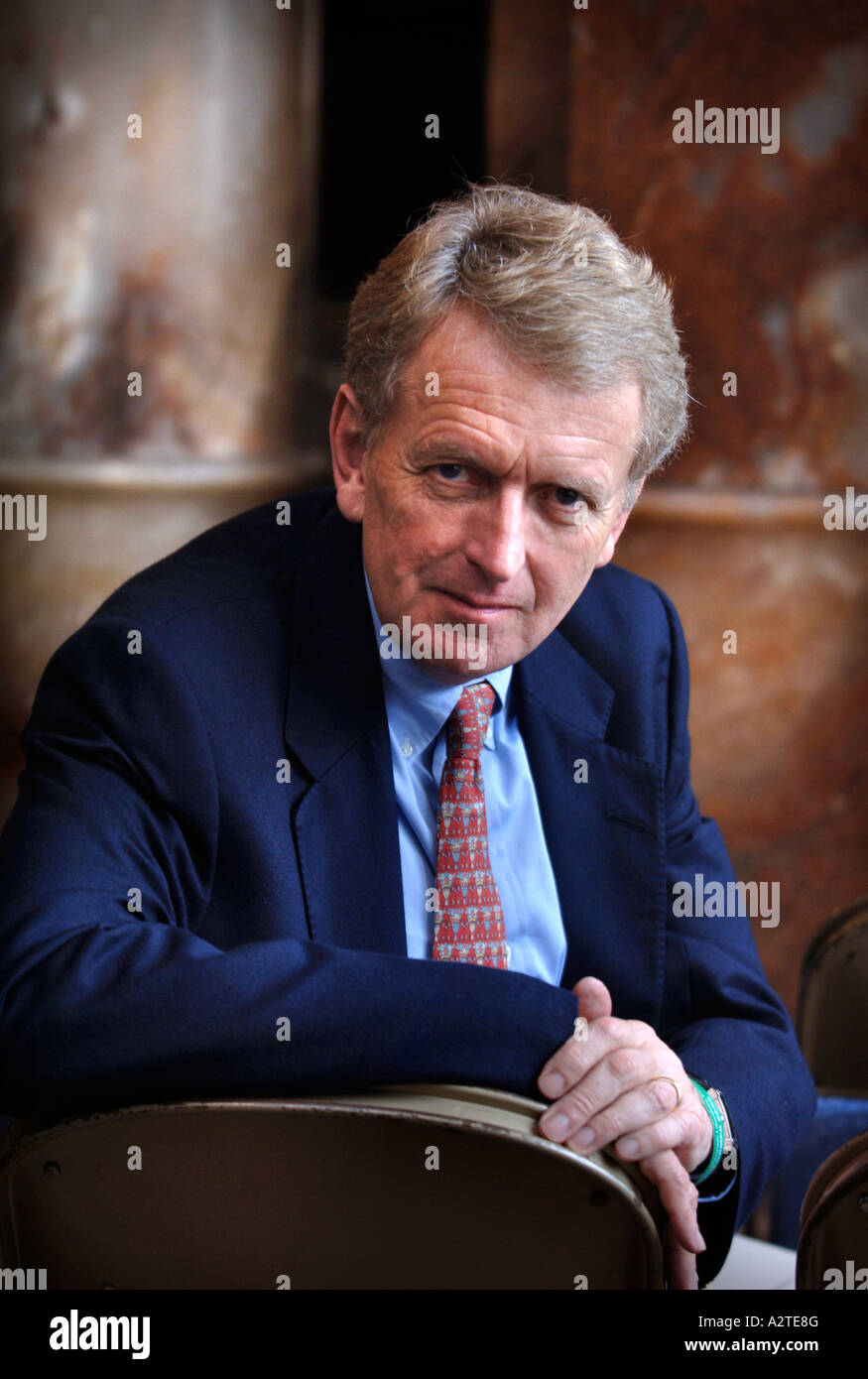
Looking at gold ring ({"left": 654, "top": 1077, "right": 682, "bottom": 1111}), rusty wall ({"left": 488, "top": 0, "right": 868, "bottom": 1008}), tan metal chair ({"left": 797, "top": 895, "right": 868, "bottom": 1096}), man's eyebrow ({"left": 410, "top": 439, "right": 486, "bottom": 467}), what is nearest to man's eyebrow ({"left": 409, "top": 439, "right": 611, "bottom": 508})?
man's eyebrow ({"left": 410, "top": 439, "right": 486, "bottom": 467})

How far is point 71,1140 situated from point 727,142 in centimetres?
245

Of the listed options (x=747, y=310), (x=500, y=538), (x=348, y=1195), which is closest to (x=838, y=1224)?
(x=348, y=1195)

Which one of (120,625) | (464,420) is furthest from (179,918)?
(464,420)

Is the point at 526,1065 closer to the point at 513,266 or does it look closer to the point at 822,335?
the point at 513,266

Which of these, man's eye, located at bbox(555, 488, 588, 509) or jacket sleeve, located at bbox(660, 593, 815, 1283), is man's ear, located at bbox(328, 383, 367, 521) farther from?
jacket sleeve, located at bbox(660, 593, 815, 1283)

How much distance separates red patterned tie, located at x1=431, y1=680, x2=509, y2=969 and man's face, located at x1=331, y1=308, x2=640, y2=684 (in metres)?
0.10

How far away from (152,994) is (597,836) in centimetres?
62

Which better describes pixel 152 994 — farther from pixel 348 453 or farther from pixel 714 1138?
pixel 348 453

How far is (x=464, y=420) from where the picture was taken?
1257 mm

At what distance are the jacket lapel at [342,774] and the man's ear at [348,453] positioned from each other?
0.08 meters

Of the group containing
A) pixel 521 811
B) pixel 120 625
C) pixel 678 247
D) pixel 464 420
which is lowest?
pixel 521 811

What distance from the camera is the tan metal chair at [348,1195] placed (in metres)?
0.93

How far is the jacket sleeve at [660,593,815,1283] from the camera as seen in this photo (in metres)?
1.26

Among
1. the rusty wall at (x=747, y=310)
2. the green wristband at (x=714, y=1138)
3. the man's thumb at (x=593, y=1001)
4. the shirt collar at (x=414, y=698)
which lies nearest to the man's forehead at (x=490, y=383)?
the shirt collar at (x=414, y=698)
